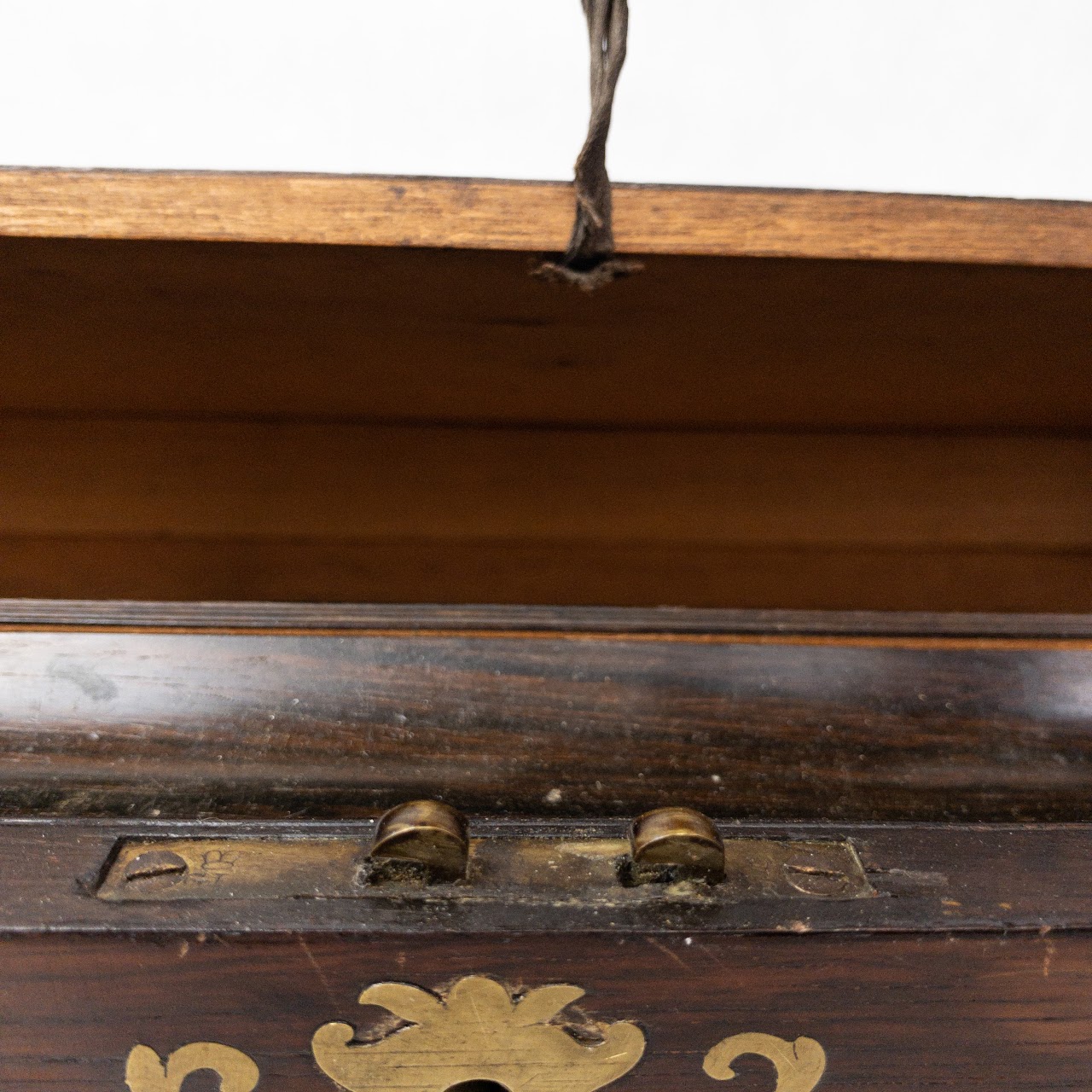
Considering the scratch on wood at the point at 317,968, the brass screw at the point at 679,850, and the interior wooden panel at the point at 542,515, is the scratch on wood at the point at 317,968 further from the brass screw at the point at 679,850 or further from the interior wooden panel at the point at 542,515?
the interior wooden panel at the point at 542,515

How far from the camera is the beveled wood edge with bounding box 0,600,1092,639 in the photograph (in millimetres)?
747

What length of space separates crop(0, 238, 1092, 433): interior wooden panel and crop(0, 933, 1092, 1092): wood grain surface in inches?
16.4

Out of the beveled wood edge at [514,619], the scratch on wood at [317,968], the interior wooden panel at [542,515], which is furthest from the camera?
the interior wooden panel at [542,515]

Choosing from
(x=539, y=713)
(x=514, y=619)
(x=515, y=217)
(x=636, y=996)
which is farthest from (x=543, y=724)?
(x=515, y=217)

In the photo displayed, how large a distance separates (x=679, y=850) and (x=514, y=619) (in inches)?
12.3

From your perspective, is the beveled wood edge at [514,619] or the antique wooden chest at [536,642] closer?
the antique wooden chest at [536,642]

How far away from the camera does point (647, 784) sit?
0.65 meters

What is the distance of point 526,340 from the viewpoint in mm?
677

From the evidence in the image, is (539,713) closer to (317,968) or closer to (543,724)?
(543,724)

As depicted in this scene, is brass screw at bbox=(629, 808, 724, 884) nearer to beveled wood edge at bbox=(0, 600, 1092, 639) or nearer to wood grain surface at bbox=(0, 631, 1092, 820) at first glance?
wood grain surface at bbox=(0, 631, 1092, 820)

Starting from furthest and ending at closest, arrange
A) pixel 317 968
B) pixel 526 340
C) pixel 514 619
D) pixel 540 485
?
pixel 540 485 < pixel 514 619 < pixel 526 340 < pixel 317 968

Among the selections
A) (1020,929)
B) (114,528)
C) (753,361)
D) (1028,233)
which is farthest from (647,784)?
(114,528)

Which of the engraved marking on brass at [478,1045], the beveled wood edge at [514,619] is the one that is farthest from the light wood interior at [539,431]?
the engraved marking on brass at [478,1045]

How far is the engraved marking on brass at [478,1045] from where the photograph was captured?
0.50m
